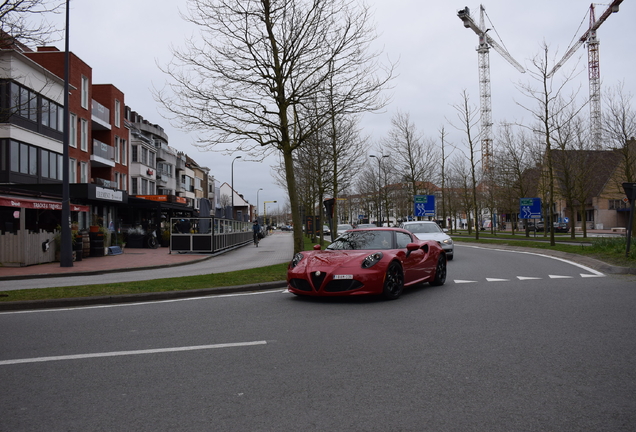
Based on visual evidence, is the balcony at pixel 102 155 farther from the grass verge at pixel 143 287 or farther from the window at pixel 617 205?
the window at pixel 617 205

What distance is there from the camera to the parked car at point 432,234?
58.9 feet

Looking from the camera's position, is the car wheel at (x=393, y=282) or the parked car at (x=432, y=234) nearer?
the car wheel at (x=393, y=282)

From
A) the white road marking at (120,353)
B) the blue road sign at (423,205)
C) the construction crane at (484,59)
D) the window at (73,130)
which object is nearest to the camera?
the white road marking at (120,353)

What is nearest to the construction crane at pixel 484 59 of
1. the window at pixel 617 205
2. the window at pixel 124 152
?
the window at pixel 617 205

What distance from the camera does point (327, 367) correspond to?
4734mm

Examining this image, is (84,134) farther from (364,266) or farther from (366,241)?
(364,266)

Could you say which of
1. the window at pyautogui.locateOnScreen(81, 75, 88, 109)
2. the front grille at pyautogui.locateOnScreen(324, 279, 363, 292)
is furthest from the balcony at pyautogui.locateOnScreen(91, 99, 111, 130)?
the front grille at pyautogui.locateOnScreen(324, 279, 363, 292)

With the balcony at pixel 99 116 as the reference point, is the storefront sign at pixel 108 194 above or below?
below

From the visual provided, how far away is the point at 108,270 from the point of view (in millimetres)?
16688

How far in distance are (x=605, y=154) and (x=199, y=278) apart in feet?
98.5

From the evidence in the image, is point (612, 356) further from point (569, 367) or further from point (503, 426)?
point (503, 426)

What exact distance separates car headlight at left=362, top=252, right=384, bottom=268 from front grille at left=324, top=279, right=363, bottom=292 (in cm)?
37

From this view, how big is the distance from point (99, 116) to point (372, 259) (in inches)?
1335

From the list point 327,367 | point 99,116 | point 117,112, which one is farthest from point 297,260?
point 117,112
